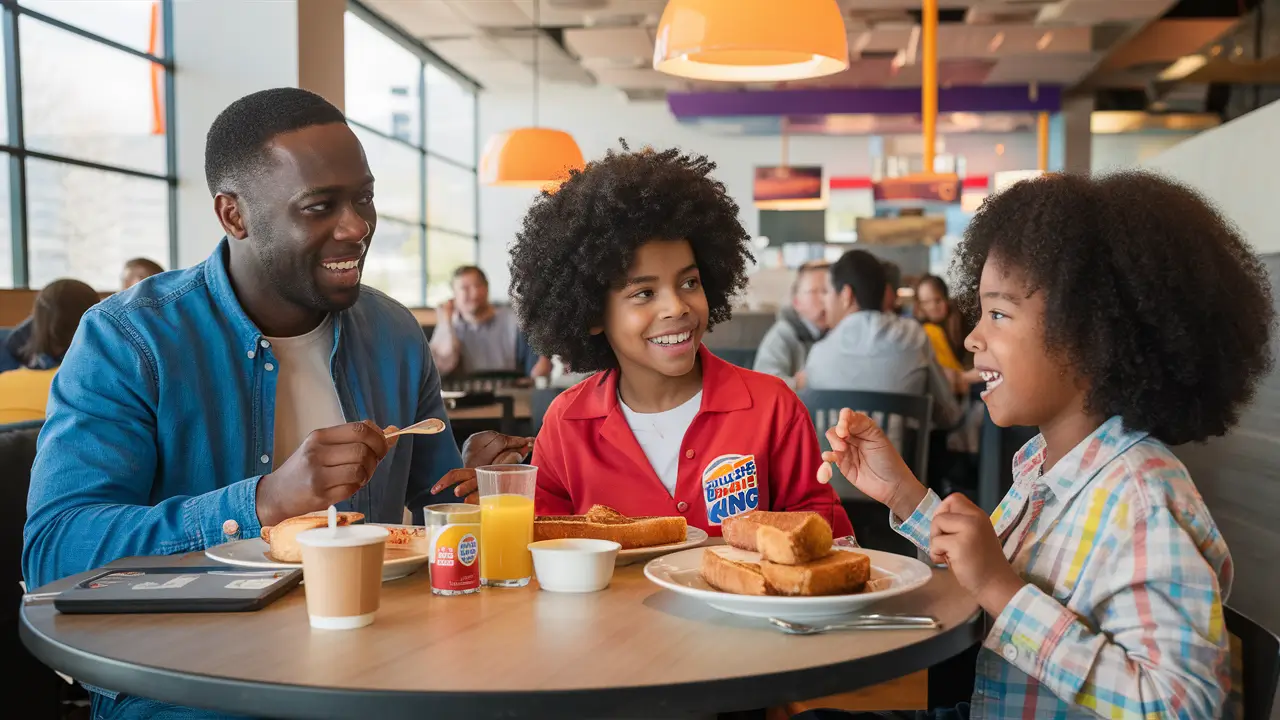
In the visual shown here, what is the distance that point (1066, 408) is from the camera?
1.40m

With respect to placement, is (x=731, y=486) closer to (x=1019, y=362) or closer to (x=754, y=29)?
(x=1019, y=362)

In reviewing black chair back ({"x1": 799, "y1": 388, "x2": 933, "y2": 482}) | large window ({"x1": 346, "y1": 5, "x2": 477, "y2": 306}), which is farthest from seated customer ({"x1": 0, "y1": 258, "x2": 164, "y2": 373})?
large window ({"x1": 346, "y1": 5, "x2": 477, "y2": 306})

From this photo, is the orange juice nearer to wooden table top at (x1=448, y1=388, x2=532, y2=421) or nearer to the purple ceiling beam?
wooden table top at (x1=448, y1=388, x2=532, y2=421)

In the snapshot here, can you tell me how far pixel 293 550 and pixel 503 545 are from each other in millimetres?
260

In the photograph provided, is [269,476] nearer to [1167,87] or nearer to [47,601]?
[47,601]

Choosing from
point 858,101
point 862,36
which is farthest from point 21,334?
point 858,101

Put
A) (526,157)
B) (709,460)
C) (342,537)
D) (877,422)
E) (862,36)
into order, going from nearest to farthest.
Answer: (342,537) < (709,460) < (877,422) < (526,157) < (862,36)

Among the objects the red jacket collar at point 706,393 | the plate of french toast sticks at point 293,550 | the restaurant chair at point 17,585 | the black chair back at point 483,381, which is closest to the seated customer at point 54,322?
the black chair back at point 483,381

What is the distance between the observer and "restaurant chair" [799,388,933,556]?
3400 millimetres

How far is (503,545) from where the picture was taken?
1280mm

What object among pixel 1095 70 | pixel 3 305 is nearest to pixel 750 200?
pixel 1095 70

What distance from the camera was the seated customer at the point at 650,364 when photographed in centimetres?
189

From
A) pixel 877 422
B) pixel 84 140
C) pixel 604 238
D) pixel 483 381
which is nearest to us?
pixel 604 238

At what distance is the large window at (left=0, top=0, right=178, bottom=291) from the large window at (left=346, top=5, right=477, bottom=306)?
2.40 meters
